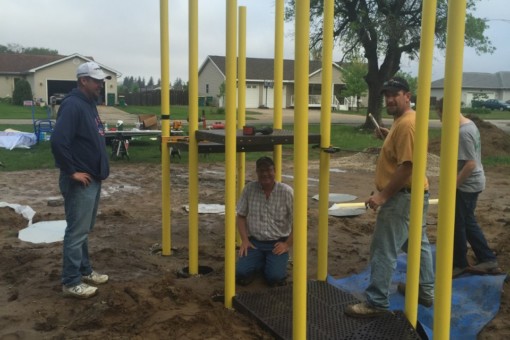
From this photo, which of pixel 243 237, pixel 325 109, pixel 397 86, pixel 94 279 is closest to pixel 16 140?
pixel 94 279

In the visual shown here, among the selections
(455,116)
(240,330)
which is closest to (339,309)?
(240,330)

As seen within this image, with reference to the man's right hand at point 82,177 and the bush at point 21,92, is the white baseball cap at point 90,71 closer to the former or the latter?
the man's right hand at point 82,177

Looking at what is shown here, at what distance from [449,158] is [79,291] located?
320cm

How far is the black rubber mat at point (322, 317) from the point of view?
3.51 metres

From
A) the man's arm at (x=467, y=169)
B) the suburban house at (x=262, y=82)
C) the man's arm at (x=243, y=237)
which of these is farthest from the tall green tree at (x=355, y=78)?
the man's arm at (x=243, y=237)

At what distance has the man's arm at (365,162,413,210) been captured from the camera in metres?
3.65

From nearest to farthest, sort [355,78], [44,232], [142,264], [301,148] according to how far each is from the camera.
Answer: [301,148], [142,264], [44,232], [355,78]

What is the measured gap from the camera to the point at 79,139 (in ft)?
14.2

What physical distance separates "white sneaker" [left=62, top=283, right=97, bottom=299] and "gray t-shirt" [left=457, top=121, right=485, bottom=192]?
3514mm

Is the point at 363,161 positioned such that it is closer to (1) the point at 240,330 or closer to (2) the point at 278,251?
(2) the point at 278,251

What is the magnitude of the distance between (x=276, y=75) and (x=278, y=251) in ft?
5.68

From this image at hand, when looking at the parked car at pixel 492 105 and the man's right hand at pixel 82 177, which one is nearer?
the man's right hand at pixel 82 177

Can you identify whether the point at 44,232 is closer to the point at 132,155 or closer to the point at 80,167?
the point at 80,167

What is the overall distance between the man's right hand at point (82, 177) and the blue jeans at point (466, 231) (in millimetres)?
3385
